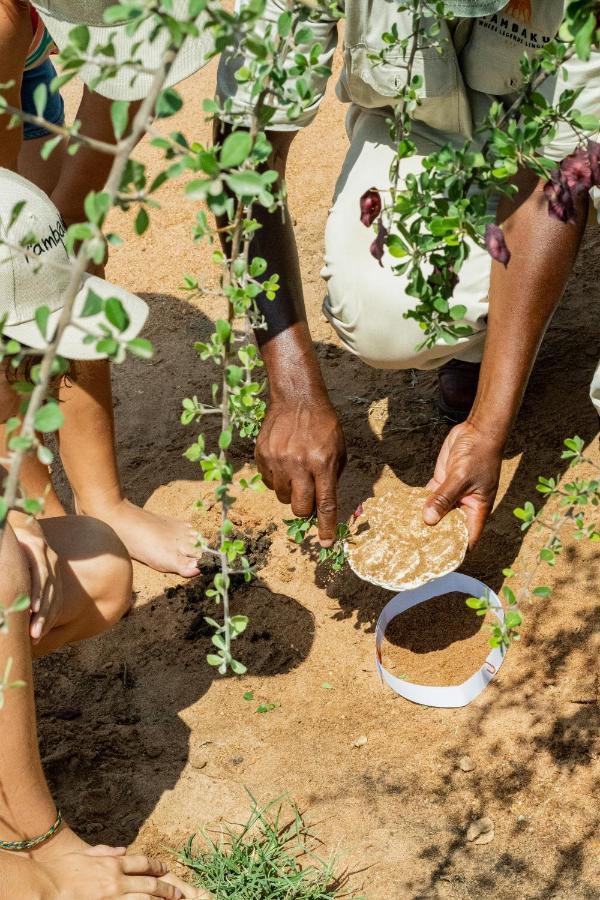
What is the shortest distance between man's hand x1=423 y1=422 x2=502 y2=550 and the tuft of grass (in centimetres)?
62

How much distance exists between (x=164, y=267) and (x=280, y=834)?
2243mm

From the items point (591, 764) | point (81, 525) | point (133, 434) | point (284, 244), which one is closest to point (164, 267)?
point (133, 434)

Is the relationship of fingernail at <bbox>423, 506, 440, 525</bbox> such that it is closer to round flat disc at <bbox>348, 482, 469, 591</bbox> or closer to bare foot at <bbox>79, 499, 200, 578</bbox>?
round flat disc at <bbox>348, 482, 469, 591</bbox>

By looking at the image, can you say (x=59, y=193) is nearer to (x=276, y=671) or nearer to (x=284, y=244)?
(x=284, y=244)

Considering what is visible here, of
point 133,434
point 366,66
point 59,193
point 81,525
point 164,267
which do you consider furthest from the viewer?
point 164,267

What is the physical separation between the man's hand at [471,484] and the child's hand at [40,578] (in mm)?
714

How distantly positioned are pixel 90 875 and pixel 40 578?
49 centimetres

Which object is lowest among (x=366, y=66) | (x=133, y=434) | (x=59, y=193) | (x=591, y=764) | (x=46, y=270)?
(x=133, y=434)

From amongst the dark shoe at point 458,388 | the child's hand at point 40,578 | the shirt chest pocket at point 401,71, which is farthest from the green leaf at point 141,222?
the dark shoe at point 458,388

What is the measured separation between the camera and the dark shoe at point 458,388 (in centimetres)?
269

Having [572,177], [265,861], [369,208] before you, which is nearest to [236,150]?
[369,208]

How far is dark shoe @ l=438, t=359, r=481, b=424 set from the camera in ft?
8.83

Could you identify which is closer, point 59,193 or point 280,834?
point 280,834

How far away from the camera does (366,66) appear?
2256 mm
